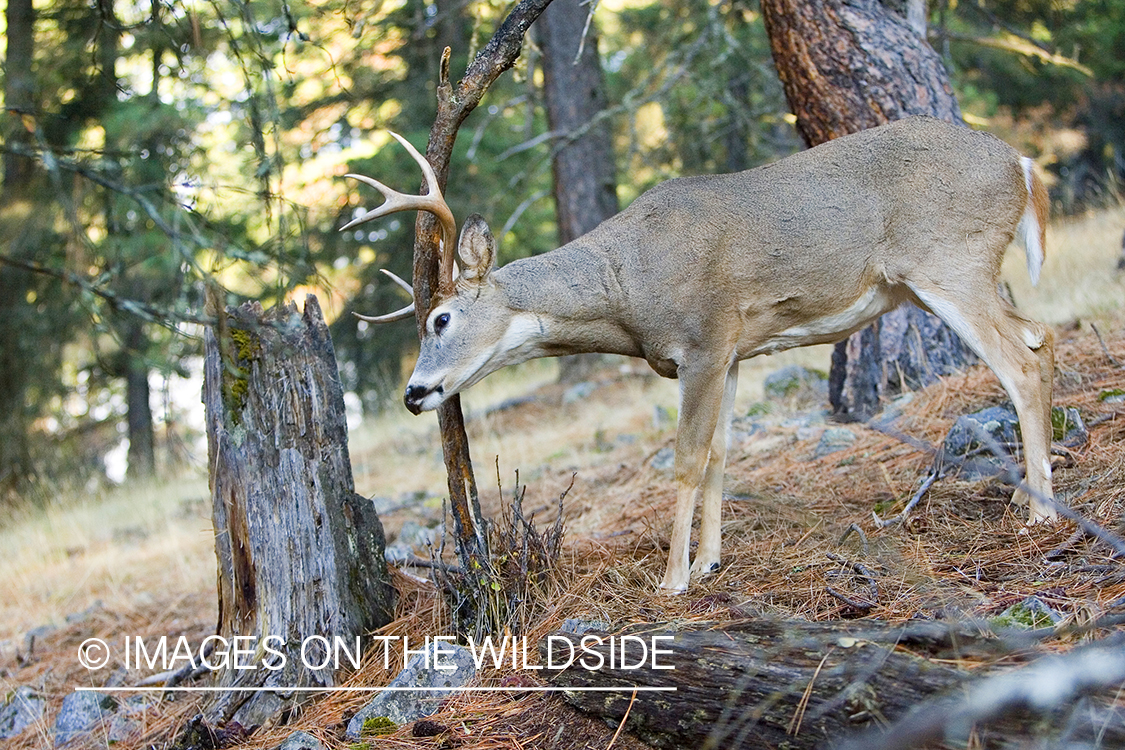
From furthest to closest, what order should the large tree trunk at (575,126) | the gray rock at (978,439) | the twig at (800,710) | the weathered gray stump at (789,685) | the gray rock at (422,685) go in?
the large tree trunk at (575,126)
the gray rock at (978,439)
the gray rock at (422,685)
the twig at (800,710)
the weathered gray stump at (789,685)

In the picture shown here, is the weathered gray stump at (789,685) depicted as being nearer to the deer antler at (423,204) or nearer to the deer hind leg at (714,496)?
the deer hind leg at (714,496)

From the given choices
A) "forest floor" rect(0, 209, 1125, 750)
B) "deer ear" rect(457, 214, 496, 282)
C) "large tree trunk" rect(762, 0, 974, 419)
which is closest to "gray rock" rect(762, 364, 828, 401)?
"forest floor" rect(0, 209, 1125, 750)

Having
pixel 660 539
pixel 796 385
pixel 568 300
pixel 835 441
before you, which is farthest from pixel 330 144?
pixel 660 539

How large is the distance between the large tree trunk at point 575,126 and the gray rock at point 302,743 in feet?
30.6

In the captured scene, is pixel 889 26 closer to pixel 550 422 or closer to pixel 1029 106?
pixel 550 422

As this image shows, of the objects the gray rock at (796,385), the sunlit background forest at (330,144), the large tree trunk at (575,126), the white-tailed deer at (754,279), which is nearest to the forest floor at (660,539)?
the gray rock at (796,385)

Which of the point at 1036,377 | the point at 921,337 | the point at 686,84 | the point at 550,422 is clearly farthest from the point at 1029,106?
the point at 1036,377

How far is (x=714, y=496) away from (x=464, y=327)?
153 centimetres

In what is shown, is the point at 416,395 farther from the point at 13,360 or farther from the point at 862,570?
the point at 13,360

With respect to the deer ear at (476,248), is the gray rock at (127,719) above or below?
below

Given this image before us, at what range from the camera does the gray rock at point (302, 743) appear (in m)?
3.77

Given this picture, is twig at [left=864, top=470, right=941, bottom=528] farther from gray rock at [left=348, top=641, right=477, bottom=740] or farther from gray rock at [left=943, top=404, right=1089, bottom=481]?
gray rock at [left=348, top=641, right=477, bottom=740]

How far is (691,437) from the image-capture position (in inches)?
185

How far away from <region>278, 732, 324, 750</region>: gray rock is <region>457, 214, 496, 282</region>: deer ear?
84.8 inches
